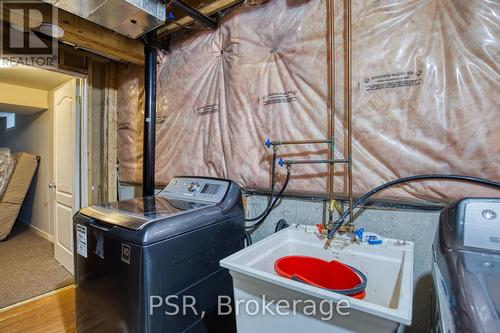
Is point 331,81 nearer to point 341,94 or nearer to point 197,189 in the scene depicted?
point 341,94

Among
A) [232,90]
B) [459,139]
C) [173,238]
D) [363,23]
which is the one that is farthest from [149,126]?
[459,139]

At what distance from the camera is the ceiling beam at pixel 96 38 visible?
1.69m

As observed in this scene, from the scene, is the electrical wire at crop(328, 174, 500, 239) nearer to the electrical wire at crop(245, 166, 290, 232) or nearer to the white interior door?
the electrical wire at crop(245, 166, 290, 232)

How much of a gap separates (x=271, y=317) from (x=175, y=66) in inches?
76.4

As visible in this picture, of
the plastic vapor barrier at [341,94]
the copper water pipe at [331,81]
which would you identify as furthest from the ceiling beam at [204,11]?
the copper water pipe at [331,81]

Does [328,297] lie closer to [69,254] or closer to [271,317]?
[271,317]

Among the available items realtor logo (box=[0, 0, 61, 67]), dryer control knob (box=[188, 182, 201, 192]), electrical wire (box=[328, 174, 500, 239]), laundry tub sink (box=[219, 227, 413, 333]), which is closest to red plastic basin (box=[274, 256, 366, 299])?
laundry tub sink (box=[219, 227, 413, 333])

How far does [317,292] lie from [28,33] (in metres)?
2.62

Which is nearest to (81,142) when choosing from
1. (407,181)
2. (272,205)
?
(272,205)

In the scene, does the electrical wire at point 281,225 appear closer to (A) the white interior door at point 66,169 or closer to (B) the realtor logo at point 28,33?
(B) the realtor logo at point 28,33

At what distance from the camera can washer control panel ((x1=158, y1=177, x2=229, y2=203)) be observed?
1.44m

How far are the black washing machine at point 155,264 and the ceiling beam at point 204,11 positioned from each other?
1244 millimetres

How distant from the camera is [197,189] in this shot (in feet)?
5.08

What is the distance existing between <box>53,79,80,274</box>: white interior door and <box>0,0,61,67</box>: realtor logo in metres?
0.37
